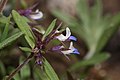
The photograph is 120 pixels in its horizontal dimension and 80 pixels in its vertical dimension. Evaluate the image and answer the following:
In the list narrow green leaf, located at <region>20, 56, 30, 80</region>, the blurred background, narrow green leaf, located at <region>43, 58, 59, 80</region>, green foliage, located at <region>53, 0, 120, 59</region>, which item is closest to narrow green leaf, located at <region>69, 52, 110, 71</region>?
the blurred background

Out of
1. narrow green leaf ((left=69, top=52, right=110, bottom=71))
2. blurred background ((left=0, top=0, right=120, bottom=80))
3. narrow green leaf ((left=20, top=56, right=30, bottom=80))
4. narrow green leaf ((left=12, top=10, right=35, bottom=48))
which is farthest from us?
blurred background ((left=0, top=0, right=120, bottom=80))

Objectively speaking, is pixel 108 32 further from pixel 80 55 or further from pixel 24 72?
pixel 24 72

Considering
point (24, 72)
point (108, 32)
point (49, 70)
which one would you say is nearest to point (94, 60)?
point (108, 32)

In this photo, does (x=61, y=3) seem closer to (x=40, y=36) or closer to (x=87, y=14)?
(x=87, y=14)

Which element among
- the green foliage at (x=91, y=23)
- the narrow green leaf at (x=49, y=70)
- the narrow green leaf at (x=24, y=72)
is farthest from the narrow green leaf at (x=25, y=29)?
the green foliage at (x=91, y=23)

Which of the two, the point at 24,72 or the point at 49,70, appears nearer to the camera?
the point at 49,70

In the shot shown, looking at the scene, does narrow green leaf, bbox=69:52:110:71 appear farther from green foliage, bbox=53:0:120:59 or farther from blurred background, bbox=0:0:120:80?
green foliage, bbox=53:0:120:59

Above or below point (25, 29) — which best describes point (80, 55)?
below

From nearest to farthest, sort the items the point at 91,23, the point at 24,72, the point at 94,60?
the point at 24,72 → the point at 94,60 → the point at 91,23

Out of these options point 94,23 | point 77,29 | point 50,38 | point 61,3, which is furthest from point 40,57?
point 61,3

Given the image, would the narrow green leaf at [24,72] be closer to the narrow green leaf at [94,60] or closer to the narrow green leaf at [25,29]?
the narrow green leaf at [25,29]

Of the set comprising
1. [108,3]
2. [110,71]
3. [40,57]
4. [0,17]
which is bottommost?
[110,71]
